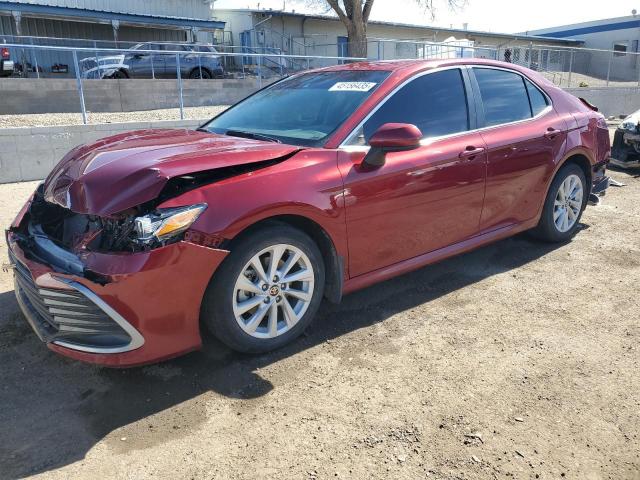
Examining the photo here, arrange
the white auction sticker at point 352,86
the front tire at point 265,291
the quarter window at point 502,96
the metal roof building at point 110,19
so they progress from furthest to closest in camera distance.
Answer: the metal roof building at point 110,19
the quarter window at point 502,96
the white auction sticker at point 352,86
the front tire at point 265,291

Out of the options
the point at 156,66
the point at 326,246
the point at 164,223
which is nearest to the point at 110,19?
the point at 156,66

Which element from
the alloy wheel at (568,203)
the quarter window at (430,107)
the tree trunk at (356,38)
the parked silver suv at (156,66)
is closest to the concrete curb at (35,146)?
the quarter window at (430,107)

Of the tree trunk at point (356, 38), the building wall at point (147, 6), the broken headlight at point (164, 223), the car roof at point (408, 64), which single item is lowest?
the broken headlight at point (164, 223)

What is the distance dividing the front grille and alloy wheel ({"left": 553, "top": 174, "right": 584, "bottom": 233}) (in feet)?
13.0

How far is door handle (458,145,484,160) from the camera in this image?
3.88 metres

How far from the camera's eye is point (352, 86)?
378cm

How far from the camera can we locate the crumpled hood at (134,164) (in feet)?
8.71

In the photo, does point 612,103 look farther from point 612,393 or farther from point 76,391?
point 76,391

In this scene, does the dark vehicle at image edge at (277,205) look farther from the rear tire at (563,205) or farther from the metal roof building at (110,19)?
the metal roof building at (110,19)

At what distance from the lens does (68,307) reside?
8.69ft

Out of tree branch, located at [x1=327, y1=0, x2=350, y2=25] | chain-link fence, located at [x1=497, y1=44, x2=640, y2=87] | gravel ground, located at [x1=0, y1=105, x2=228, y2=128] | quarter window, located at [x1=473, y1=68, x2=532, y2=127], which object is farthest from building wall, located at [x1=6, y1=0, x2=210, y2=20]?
quarter window, located at [x1=473, y1=68, x2=532, y2=127]

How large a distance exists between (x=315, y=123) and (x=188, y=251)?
143cm

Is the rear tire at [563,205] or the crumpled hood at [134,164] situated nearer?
the crumpled hood at [134,164]

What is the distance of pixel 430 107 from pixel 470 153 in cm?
45
